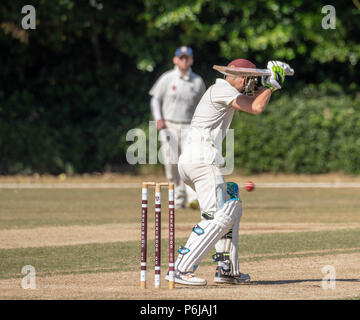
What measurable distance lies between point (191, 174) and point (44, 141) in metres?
15.6

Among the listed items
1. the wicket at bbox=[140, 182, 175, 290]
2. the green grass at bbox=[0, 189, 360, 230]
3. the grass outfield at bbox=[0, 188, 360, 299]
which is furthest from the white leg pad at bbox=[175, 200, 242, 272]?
the green grass at bbox=[0, 189, 360, 230]

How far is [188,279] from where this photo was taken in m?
8.24

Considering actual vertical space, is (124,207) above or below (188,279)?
below

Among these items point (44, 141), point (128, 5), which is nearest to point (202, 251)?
point (44, 141)

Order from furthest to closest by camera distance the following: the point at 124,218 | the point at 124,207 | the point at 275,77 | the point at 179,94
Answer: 1. the point at 124,207
2. the point at 179,94
3. the point at 124,218
4. the point at 275,77

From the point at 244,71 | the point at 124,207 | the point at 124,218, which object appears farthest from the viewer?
the point at 124,207

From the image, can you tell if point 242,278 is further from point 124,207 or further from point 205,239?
point 124,207

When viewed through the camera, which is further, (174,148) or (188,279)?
(174,148)

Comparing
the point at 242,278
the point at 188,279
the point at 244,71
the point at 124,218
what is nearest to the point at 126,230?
the point at 124,218

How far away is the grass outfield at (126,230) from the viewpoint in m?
9.84

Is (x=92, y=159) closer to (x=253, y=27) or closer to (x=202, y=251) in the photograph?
(x=253, y=27)

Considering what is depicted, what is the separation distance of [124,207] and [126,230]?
3.46 meters

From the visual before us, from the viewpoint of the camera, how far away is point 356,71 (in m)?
25.3
